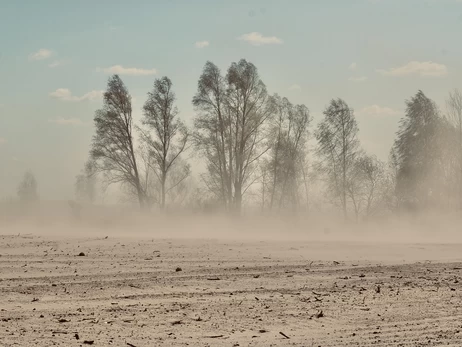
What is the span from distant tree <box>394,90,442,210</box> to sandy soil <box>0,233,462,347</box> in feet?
75.8

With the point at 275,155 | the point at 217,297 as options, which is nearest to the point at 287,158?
the point at 275,155

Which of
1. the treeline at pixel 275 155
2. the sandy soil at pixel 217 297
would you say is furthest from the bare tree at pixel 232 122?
the sandy soil at pixel 217 297

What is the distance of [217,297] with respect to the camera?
9547mm

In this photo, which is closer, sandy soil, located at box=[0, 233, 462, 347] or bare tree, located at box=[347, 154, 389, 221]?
sandy soil, located at box=[0, 233, 462, 347]

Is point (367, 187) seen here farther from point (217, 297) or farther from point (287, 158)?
point (217, 297)

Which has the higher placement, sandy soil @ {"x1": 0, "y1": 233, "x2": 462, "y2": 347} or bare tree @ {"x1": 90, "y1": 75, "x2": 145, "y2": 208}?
bare tree @ {"x1": 90, "y1": 75, "x2": 145, "y2": 208}

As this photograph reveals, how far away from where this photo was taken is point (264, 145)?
35.7 meters

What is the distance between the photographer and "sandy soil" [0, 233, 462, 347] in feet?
24.2

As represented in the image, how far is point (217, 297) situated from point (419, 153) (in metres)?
31.3

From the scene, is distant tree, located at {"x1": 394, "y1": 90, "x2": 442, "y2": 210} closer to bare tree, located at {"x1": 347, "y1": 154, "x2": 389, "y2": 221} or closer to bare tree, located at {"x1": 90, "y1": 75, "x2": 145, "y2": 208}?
bare tree, located at {"x1": 347, "y1": 154, "x2": 389, "y2": 221}

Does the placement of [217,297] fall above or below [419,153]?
below

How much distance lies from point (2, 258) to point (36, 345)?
6422mm

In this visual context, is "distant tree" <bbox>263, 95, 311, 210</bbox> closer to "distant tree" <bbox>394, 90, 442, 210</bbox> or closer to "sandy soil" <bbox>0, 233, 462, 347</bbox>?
"distant tree" <bbox>394, 90, 442, 210</bbox>

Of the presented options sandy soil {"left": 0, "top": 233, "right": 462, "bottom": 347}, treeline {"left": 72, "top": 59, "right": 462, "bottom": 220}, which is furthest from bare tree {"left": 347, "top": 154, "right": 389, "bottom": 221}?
sandy soil {"left": 0, "top": 233, "right": 462, "bottom": 347}
